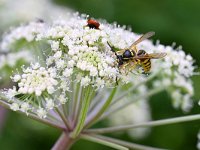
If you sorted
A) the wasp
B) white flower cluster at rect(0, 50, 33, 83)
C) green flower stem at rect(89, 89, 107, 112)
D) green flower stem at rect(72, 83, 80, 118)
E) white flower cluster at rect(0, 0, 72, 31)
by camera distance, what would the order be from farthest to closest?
1. white flower cluster at rect(0, 0, 72, 31)
2. white flower cluster at rect(0, 50, 33, 83)
3. green flower stem at rect(89, 89, 107, 112)
4. green flower stem at rect(72, 83, 80, 118)
5. the wasp

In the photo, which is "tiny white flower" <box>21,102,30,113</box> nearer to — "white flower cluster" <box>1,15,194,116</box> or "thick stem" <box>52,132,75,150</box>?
"white flower cluster" <box>1,15,194,116</box>

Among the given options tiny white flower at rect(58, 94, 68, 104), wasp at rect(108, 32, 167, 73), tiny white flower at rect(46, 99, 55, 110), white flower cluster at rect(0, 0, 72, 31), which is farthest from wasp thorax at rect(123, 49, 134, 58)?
white flower cluster at rect(0, 0, 72, 31)

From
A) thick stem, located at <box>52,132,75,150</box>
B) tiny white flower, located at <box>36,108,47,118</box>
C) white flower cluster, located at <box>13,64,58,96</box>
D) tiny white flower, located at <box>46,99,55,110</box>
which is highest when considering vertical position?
white flower cluster, located at <box>13,64,58,96</box>

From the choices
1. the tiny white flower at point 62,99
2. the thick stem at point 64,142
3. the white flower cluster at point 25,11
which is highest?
the white flower cluster at point 25,11

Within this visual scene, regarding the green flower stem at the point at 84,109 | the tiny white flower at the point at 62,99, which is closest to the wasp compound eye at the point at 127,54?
the green flower stem at the point at 84,109

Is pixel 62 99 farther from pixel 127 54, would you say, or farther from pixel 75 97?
pixel 127 54

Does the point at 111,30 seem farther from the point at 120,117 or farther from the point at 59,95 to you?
the point at 120,117

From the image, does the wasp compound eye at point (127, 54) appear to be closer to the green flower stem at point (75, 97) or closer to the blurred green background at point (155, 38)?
the green flower stem at point (75, 97)

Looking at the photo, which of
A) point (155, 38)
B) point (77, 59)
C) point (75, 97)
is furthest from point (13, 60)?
point (155, 38)

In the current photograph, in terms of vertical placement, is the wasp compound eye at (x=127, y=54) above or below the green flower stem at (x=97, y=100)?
above

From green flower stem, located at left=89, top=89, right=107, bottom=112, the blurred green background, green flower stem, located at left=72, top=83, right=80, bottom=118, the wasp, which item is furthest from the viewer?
the blurred green background
